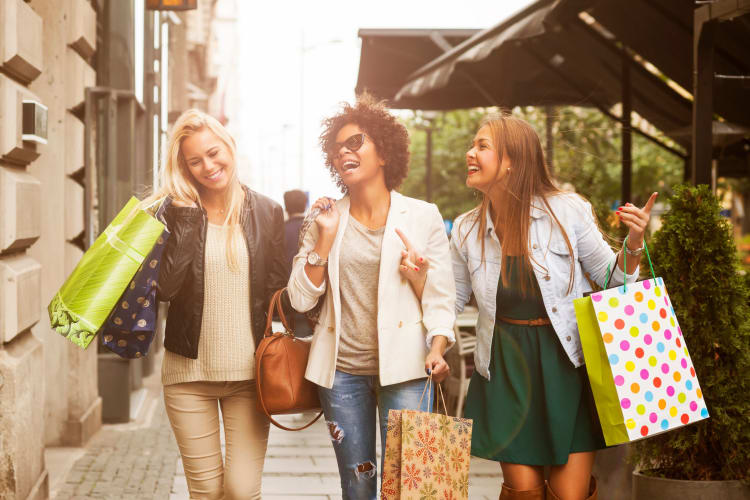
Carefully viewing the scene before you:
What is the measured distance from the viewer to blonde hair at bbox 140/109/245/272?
3828 mm

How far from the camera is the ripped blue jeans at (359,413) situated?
12.2 ft

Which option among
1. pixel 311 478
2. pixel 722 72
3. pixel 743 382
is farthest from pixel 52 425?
pixel 722 72

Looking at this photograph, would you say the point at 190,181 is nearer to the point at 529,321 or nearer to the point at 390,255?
the point at 390,255

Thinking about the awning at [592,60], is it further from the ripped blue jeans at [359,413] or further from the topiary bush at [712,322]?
the ripped blue jeans at [359,413]

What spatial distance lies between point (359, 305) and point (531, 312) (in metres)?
0.66

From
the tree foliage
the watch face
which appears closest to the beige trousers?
the watch face

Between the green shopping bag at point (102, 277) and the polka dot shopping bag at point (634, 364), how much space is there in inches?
63.3

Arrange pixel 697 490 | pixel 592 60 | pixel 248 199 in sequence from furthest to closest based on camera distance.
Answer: pixel 592 60 → pixel 697 490 → pixel 248 199

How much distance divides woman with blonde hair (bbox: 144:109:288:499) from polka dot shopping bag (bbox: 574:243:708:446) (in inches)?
51.0

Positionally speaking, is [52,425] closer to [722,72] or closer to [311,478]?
[311,478]

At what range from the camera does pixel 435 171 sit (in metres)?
32.9

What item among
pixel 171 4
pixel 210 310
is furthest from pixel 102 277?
pixel 171 4

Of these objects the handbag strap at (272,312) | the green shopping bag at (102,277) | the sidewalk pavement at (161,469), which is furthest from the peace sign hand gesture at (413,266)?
the sidewalk pavement at (161,469)

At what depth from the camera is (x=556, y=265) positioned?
369 centimetres
